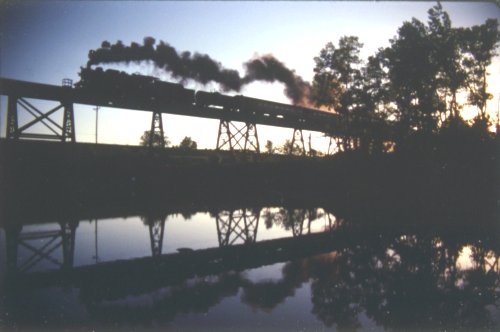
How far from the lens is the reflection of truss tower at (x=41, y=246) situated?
17.7ft

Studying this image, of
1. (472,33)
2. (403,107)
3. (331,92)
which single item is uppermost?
(472,33)

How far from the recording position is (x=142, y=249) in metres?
6.41

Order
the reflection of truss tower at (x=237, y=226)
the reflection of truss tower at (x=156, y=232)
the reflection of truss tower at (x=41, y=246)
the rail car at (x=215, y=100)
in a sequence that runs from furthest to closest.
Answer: the rail car at (x=215, y=100)
the reflection of truss tower at (x=237, y=226)
the reflection of truss tower at (x=156, y=232)
the reflection of truss tower at (x=41, y=246)

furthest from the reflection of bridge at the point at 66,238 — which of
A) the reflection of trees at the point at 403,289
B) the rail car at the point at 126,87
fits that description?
the rail car at the point at 126,87

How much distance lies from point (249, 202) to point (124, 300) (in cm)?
1004

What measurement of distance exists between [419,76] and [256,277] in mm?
17030

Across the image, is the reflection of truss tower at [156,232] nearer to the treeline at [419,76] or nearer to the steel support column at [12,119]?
the steel support column at [12,119]

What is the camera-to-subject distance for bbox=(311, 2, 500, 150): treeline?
1672 cm

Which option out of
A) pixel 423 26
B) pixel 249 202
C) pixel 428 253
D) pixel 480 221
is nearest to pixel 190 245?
pixel 428 253

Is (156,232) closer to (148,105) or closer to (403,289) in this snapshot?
(403,289)

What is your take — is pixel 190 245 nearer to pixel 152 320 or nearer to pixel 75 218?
pixel 152 320

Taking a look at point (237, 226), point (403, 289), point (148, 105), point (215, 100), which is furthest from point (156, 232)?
point (215, 100)

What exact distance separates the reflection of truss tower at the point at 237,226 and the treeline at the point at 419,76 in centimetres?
1087

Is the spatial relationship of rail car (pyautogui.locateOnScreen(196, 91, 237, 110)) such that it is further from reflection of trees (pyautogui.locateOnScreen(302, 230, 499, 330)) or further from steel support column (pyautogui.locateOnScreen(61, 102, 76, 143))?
reflection of trees (pyautogui.locateOnScreen(302, 230, 499, 330))
